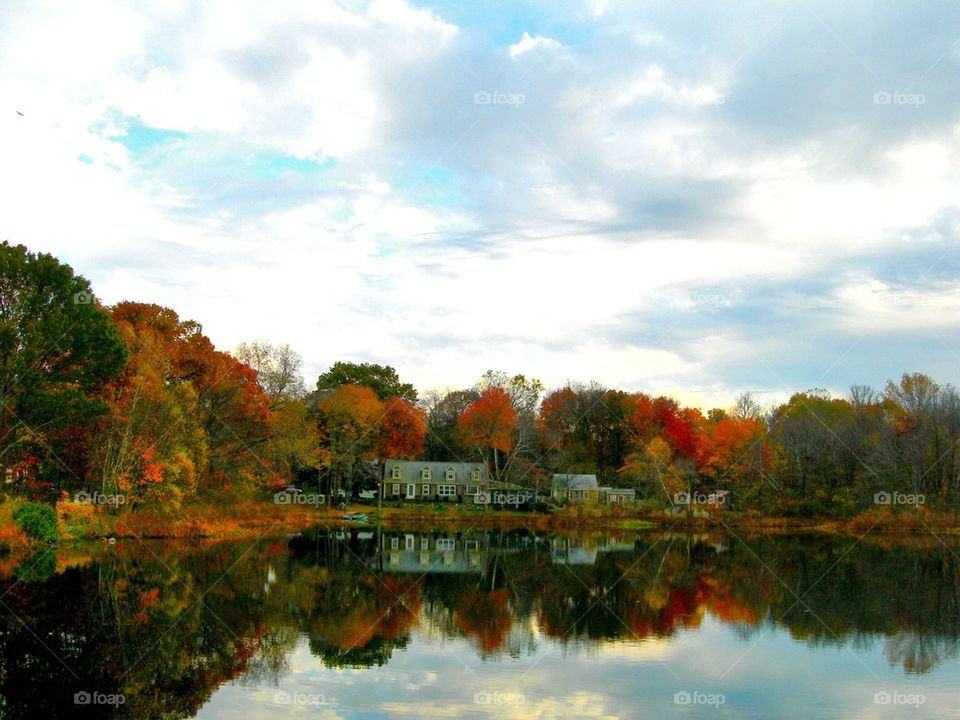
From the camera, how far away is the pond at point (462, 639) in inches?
536

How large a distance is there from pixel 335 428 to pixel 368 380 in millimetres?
23153

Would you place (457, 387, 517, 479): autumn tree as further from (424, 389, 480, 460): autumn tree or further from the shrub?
the shrub

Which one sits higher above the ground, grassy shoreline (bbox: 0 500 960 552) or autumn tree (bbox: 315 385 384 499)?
autumn tree (bbox: 315 385 384 499)

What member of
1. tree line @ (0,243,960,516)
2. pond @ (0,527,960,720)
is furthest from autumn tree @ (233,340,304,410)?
pond @ (0,527,960,720)

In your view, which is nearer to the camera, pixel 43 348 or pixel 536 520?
pixel 43 348

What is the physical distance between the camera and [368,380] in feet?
289

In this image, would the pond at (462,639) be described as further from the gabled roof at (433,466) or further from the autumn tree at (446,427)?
the autumn tree at (446,427)

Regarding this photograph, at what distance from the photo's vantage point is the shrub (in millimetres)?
31219

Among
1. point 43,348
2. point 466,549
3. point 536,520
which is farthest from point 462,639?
point 536,520

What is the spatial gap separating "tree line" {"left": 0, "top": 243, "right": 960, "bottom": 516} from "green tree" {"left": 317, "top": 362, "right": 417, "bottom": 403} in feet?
0.68

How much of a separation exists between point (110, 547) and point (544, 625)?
21130 mm

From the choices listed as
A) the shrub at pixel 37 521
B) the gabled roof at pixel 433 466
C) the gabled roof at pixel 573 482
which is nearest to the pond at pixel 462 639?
the shrub at pixel 37 521

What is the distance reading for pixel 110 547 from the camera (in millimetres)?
34156

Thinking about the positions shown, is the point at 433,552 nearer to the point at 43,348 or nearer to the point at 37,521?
the point at 37,521
